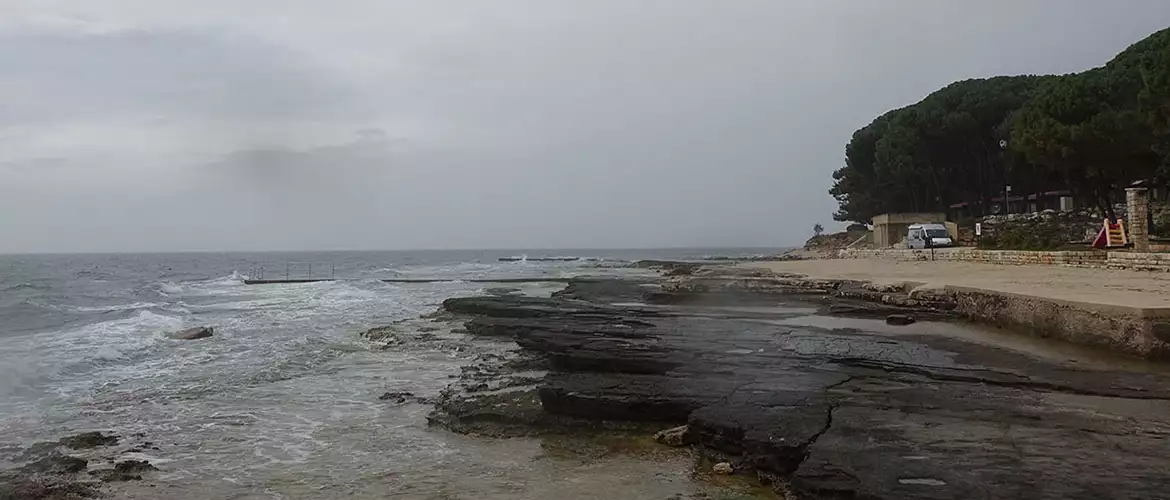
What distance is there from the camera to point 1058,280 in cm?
1783

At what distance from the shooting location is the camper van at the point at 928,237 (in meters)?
37.7

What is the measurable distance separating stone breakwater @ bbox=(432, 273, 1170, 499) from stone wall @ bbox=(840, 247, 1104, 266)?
26.7 feet

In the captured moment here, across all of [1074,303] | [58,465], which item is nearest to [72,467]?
[58,465]

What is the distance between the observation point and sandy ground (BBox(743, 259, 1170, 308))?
1305 cm

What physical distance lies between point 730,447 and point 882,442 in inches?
56.6

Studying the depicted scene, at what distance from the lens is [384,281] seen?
50719 mm

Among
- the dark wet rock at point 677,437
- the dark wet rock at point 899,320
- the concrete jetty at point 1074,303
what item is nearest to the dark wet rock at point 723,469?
the dark wet rock at point 677,437

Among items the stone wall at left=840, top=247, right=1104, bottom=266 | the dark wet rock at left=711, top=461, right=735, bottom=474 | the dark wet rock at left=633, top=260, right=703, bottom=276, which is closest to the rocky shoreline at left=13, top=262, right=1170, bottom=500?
the dark wet rock at left=711, top=461, right=735, bottom=474

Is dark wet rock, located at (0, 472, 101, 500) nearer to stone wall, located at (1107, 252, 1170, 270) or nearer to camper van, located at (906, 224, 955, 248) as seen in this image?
stone wall, located at (1107, 252, 1170, 270)

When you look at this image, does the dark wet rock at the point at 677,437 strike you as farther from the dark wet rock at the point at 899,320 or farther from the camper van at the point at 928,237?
the camper van at the point at 928,237

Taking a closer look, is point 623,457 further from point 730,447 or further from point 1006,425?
point 1006,425

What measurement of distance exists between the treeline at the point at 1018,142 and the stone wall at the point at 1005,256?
19.1 ft

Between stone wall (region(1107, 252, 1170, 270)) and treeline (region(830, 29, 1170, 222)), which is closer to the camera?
stone wall (region(1107, 252, 1170, 270))

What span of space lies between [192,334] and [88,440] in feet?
39.6
